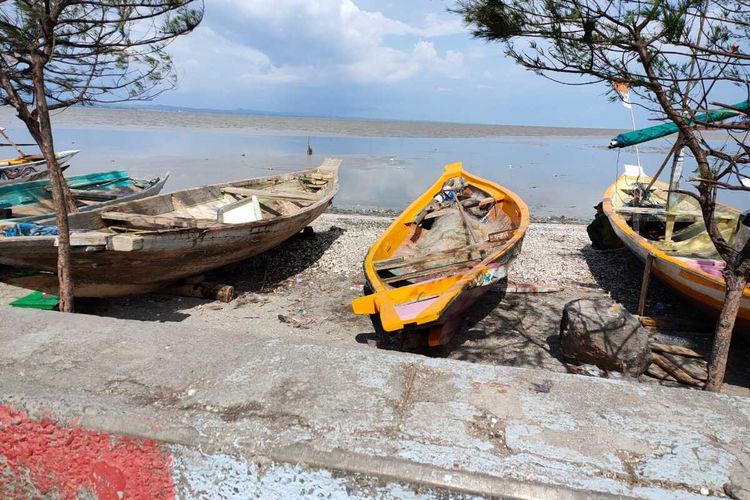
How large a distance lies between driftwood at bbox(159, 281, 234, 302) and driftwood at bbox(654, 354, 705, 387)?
5.07 meters

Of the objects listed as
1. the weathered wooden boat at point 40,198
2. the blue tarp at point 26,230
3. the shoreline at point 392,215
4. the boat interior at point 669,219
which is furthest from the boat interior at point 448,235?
the weathered wooden boat at point 40,198

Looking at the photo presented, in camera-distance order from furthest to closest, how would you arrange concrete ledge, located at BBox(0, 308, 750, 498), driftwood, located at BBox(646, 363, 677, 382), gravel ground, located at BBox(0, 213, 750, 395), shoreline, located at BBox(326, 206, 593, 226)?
shoreline, located at BBox(326, 206, 593, 226) → gravel ground, located at BBox(0, 213, 750, 395) → driftwood, located at BBox(646, 363, 677, 382) → concrete ledge, located at BBox(0, 308, 750, 498)

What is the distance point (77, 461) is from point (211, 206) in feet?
23.0

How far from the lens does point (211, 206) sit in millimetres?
8227

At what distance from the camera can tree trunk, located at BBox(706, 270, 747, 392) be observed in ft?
10.4

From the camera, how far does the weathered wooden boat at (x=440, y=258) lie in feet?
14.6

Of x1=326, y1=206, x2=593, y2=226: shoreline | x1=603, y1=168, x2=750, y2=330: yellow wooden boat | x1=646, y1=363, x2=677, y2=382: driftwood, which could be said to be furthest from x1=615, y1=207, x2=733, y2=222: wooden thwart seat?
x1=326, y1=206, x2=593, y2=226: shoreline

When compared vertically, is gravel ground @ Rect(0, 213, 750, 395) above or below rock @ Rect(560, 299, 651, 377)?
below

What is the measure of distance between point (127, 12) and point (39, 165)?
868cm

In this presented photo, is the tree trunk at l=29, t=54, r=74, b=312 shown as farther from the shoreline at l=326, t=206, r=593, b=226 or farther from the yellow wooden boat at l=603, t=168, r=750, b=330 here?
the shoreline at l=326, t=206, r=593, b=226

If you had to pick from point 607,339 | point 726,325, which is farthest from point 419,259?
point 726,325

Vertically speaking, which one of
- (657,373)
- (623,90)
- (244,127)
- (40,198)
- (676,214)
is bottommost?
(657,373)

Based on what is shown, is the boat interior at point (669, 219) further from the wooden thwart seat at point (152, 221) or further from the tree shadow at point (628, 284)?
the wooden thwart seat at point (152, 221)

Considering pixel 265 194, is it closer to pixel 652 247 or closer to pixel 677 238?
pixel 652 247
